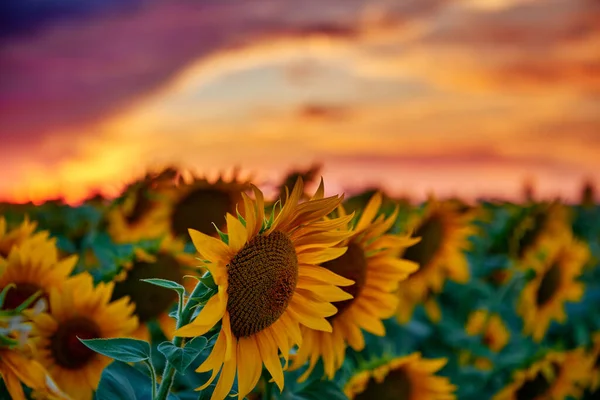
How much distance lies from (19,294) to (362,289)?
2.87ft

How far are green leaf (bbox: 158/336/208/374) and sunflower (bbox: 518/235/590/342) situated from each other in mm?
3310

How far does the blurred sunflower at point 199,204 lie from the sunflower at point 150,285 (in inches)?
11.9

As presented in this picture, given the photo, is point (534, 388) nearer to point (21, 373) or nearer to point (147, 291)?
point (147, 291)

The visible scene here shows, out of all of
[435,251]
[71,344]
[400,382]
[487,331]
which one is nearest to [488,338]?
[487,331]

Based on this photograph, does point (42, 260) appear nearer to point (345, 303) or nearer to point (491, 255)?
point (345, 303)

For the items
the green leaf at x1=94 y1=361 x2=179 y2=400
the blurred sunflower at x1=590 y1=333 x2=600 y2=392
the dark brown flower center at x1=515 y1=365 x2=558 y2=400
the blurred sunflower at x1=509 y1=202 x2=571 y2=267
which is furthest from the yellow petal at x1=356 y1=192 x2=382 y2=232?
the blurred sunflower at x1=590 y1=333 x2=600 y2=392

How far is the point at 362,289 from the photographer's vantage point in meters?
2.06

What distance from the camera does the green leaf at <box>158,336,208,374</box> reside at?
4.25ft

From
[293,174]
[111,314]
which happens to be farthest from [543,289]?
[111,314]

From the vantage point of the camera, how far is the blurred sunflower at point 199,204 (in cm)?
282

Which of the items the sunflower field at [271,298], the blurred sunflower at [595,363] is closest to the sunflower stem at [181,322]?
the sunflower field at [271,298]

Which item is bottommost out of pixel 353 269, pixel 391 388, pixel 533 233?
pixel 391 388

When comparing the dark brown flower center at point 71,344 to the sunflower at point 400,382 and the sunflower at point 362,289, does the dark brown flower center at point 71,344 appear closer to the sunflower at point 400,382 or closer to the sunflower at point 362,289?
the sunflower at point 362,289

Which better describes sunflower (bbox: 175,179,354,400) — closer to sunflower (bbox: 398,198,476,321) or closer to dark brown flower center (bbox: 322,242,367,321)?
dark brown flower center (bbox: 322,242,367,321)
